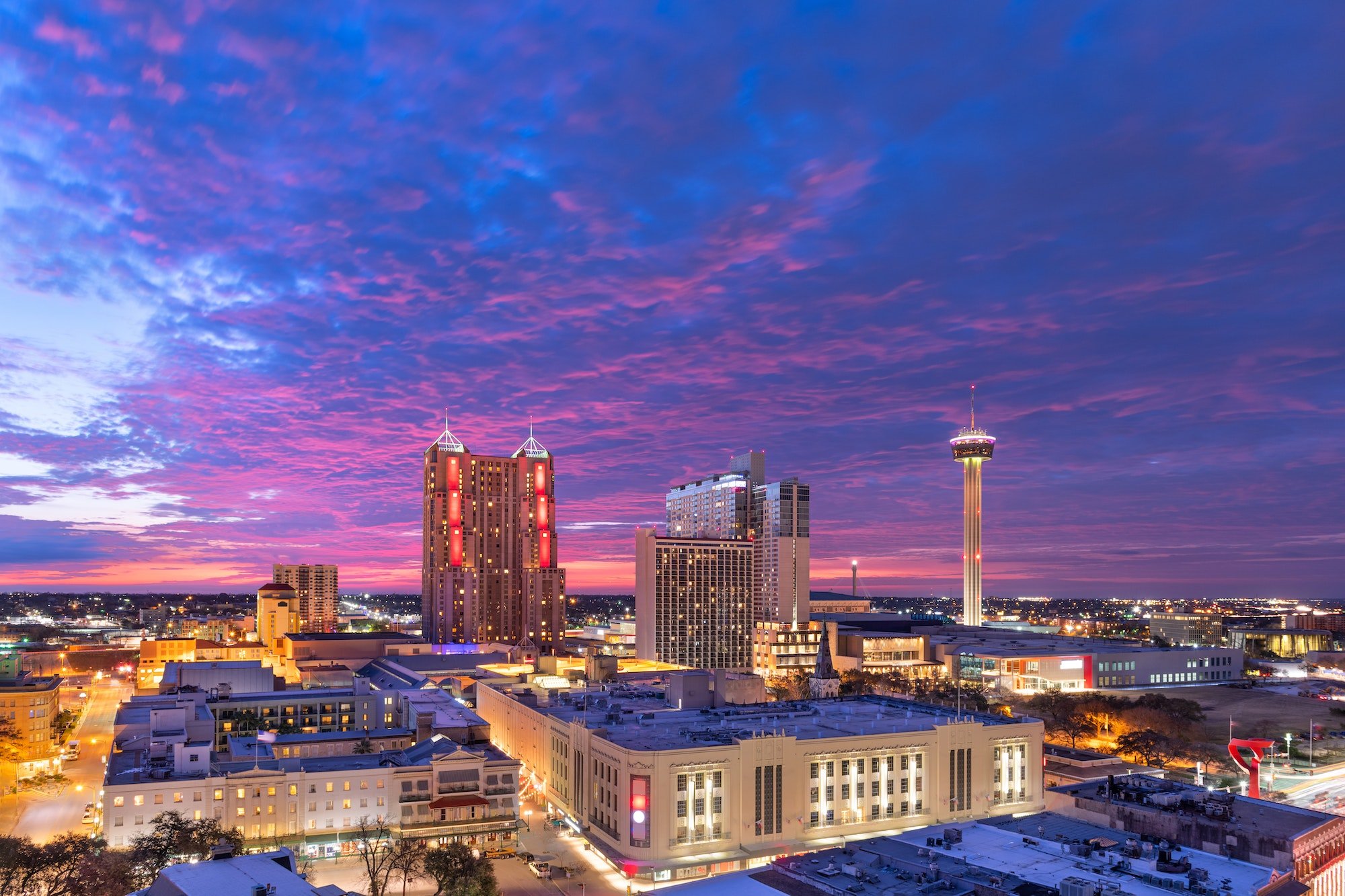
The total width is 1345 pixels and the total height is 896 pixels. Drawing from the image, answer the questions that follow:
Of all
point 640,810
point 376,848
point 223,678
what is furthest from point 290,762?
point 223,678

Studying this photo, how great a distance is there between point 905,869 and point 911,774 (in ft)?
120

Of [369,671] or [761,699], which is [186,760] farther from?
[369,671]

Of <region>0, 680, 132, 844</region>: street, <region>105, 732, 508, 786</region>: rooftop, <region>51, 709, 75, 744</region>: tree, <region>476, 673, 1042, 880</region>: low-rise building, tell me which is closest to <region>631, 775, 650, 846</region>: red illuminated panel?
<region>476, 673, 1042, 880</region>: low-rise building

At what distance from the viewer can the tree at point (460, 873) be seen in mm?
60969

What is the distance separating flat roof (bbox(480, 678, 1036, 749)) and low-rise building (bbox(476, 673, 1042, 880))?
36 cm

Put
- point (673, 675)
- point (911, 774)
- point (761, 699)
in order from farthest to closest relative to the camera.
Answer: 1. point (761, 699)
2. point (673, 675)
3. point (911, 774)

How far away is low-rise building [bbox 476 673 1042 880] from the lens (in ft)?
248

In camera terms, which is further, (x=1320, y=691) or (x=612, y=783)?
(x=1320, y=691)

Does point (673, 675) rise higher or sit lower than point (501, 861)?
higher

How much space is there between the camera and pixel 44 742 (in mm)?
120562

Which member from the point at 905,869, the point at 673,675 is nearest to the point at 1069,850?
the point at 905,869

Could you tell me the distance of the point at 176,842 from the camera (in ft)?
220

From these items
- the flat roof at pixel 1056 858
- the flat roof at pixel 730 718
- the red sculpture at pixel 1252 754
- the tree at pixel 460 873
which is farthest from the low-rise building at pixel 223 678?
the red sculpture at pixel 1252 754

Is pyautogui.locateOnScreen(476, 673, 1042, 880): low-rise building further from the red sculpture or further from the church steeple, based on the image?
the church steeple
